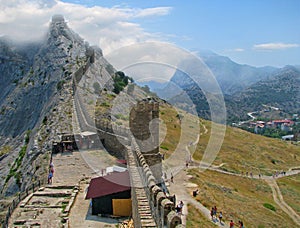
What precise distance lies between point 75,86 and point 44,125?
11699mm

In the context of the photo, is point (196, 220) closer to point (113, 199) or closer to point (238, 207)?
point (113, 199)

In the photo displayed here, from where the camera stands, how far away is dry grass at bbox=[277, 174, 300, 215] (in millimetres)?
47259

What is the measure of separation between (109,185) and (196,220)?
9126 millimetres

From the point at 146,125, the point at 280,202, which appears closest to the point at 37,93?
the point at 280,202

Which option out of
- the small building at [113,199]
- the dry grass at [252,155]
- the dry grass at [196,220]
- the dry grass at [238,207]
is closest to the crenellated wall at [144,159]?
the small building at [113,199]

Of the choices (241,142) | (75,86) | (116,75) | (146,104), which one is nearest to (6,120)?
(75,86)

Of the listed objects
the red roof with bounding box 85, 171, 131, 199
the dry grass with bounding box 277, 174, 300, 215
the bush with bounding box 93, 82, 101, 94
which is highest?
the bush with bounding box 93, 82, 101, 94

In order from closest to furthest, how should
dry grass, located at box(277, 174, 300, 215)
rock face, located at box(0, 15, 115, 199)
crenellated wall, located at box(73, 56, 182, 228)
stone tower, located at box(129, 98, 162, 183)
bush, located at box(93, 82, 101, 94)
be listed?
crenellated wall, located at box(73, 56, 182, 228) < stone tower, located at box(129, 98, 162, 183) < rock face, located at box(0, 15, 115, 199) < dry grass, located at box(277, 174, 300, 215) < bush, located at box(93, 82, 101, 94)

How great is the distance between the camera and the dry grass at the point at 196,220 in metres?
23.4

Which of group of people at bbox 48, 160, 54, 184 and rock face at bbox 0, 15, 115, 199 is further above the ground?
rock face at bbox 0, 15, 115, 199

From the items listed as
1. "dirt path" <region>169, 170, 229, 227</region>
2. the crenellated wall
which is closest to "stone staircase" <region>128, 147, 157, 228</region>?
the crenellated wall

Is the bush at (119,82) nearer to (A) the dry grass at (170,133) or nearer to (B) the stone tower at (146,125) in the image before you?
(A) the dry grass at (170,133)

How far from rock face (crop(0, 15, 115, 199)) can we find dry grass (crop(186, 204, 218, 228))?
31.3 feet

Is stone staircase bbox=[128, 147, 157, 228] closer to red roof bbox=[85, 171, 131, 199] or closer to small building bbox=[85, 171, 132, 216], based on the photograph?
red roof bbox=[85, 171, 131, 199]
